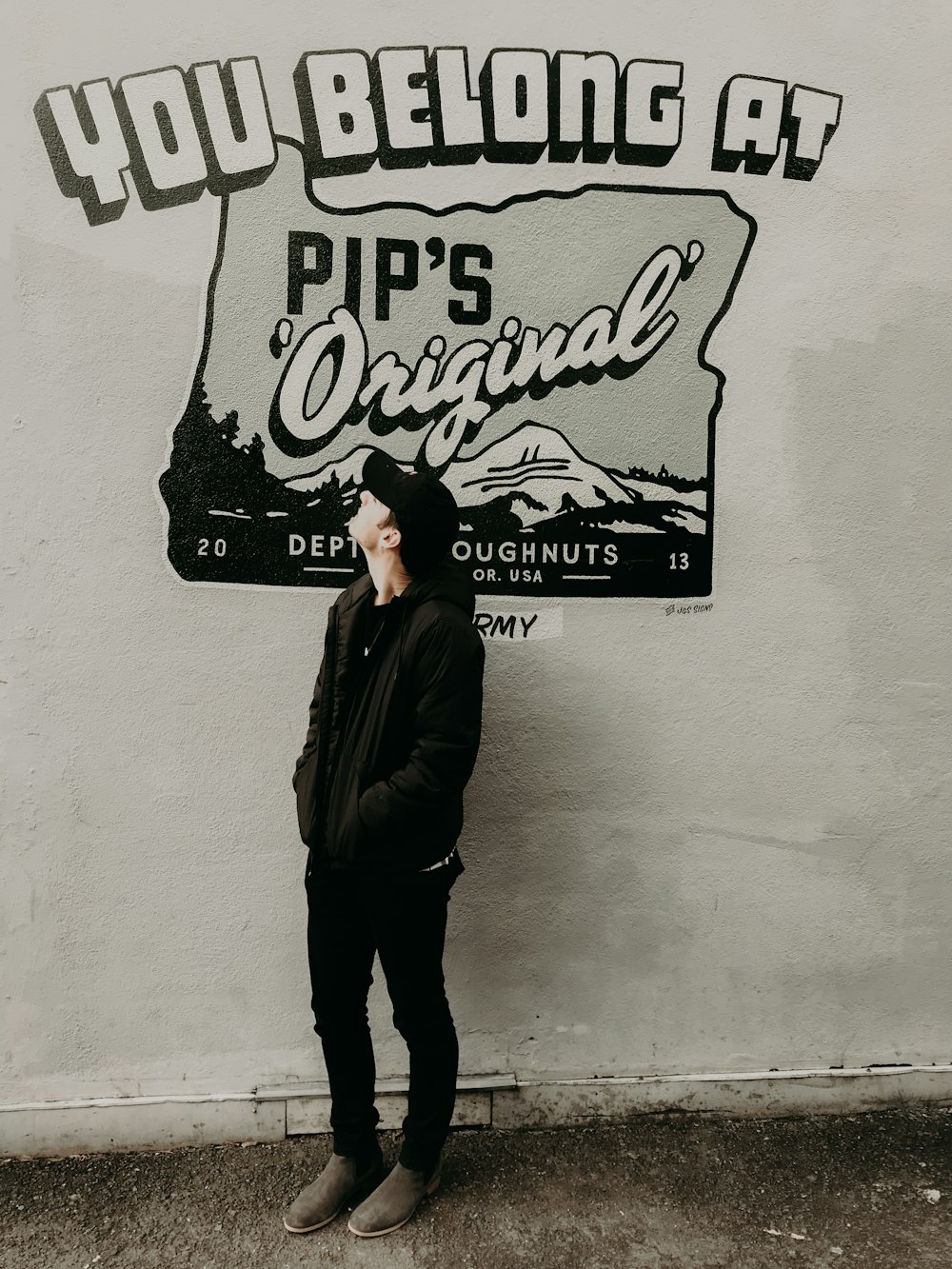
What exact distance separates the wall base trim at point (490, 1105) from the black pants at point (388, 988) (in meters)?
0.41

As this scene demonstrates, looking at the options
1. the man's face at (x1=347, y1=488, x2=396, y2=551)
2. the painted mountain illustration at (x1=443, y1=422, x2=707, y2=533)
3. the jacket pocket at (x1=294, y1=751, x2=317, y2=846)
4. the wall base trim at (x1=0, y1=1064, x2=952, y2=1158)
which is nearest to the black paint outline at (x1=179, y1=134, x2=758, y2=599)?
the painted mountain illustration at (x1=443, y1=422, x2=707, y2=533)

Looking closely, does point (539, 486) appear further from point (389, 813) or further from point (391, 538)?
point (389, 813)

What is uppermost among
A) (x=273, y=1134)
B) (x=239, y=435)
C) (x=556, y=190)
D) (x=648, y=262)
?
(x=556, y=190)

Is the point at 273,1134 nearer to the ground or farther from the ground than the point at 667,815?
nearer to the ground

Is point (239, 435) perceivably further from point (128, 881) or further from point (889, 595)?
point (889, 595)

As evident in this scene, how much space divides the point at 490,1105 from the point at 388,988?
0.84m

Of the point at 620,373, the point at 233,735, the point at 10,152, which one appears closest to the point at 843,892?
the point at 620,373

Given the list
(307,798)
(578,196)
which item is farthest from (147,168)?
(307,798)

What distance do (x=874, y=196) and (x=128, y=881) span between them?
336 centimetres

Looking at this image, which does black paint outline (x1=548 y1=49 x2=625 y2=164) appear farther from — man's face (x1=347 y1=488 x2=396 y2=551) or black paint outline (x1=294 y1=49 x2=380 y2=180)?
man's face (x1=347 y1=488 x2=396 y2=551)

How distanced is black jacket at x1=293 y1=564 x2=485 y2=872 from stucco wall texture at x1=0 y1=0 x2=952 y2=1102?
0.48 metres

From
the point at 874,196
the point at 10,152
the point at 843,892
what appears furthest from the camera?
the point at 843,892

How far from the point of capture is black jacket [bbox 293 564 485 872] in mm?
2629

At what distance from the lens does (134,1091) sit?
3371mm
